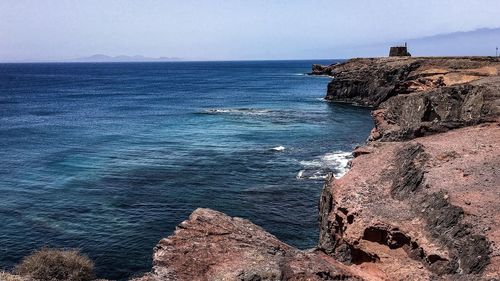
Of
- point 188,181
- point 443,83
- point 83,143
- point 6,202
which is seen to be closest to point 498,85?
point 188,181

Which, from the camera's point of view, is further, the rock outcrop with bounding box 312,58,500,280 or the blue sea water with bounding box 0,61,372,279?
the blue sea water with bounding box 0,61,372,279

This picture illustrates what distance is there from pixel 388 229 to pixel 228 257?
6.22 m

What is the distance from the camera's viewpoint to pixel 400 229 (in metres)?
17.0

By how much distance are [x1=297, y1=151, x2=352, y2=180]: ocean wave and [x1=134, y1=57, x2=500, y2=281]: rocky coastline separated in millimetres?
16934

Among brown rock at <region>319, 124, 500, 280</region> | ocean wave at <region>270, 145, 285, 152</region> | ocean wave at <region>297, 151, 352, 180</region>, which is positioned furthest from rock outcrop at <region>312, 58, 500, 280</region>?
ocean wave at <region>270, 145, 285, 152</region>

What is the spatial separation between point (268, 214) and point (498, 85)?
19353 millimetres

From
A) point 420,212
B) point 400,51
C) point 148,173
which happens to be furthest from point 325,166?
point 400,51

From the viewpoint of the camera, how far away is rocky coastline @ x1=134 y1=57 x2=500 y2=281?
14188 millimetres

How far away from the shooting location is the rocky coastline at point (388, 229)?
46.5 feet

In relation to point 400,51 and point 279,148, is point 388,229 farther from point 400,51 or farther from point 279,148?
point 400,51

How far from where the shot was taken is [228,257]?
14.5 metres

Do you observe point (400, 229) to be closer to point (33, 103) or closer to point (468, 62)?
point (468, 62)

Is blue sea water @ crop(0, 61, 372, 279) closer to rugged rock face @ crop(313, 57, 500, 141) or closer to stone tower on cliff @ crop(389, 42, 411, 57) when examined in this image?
rugged rock face @ crop(313, 57, 500, 141)

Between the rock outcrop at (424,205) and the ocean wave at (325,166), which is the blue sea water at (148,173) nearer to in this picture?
the ocean wave at (325,166)
